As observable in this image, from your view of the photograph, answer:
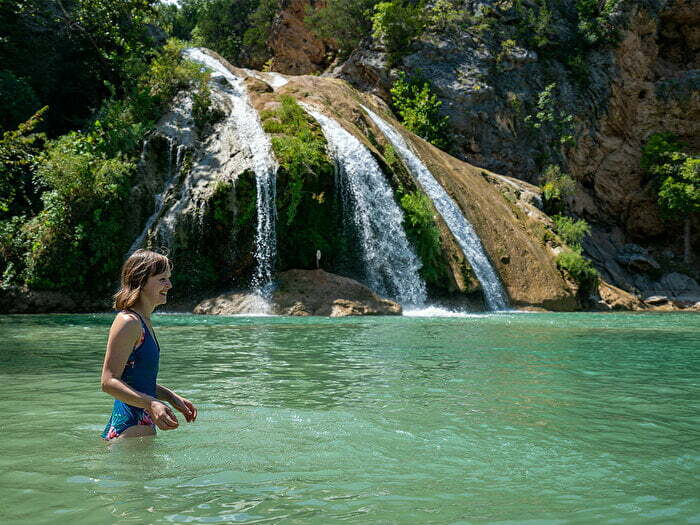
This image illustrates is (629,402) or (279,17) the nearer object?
(629,402)

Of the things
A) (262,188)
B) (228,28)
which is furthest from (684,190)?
(228,28)

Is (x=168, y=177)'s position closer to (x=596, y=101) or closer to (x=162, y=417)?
(x=162, y=417)

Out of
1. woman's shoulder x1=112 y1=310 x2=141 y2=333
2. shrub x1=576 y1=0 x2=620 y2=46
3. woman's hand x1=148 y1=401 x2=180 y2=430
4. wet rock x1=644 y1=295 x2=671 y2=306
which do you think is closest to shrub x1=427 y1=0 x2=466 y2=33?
shrub x1=576 y1=0 x2=620 y2=46

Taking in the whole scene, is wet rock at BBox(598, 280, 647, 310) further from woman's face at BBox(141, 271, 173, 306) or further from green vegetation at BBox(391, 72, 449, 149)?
woman's face at BBox(141, 271, 173, 306)

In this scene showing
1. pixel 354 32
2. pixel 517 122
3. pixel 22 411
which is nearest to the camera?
pixel 22 411

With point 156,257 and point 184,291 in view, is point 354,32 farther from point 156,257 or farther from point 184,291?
point 156,257

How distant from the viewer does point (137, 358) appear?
3549 millimetres

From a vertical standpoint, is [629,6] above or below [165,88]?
above

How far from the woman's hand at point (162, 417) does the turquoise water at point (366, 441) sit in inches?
10.2

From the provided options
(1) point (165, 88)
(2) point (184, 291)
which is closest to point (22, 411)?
(2) point (184, 291)

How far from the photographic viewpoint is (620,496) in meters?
2.95

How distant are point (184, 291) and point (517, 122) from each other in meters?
22.1

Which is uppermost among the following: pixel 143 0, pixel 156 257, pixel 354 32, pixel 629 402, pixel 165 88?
pixel 354 32

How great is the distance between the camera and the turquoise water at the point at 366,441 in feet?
9.18
